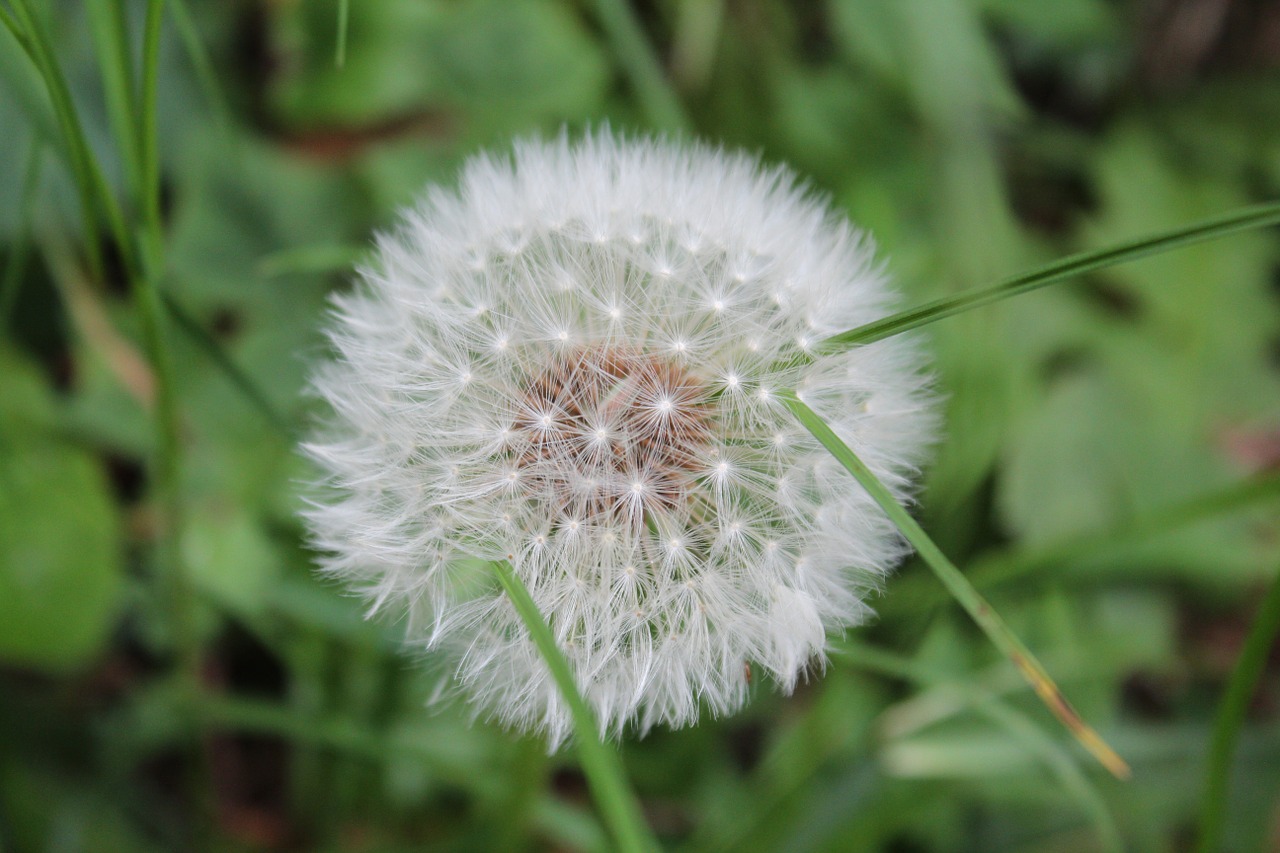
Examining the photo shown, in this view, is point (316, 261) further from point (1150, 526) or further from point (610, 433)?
point (1150, 526)

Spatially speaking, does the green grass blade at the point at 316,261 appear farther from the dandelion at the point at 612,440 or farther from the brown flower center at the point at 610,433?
the brown flower center at the point at 610,433

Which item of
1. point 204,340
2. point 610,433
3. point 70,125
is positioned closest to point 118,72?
point 70,125

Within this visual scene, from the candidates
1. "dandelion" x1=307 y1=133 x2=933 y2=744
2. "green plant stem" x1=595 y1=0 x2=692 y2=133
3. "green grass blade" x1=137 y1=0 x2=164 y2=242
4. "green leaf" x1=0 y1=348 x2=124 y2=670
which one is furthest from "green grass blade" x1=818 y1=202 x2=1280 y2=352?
"green leaf" x1=0 y1=348 x2=124 y2=670

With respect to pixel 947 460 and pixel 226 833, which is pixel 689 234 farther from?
pixel 226 833

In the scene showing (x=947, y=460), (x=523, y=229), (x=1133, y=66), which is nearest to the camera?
(x=523, y=229)

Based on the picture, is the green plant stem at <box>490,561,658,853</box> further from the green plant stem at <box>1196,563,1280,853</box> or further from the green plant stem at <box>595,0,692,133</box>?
the green plant stem at <box>595,0,692,133</box>

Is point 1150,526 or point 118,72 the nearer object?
point 118,72

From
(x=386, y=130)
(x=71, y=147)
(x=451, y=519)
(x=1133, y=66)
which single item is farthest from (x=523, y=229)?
(x=1133, y=66)
